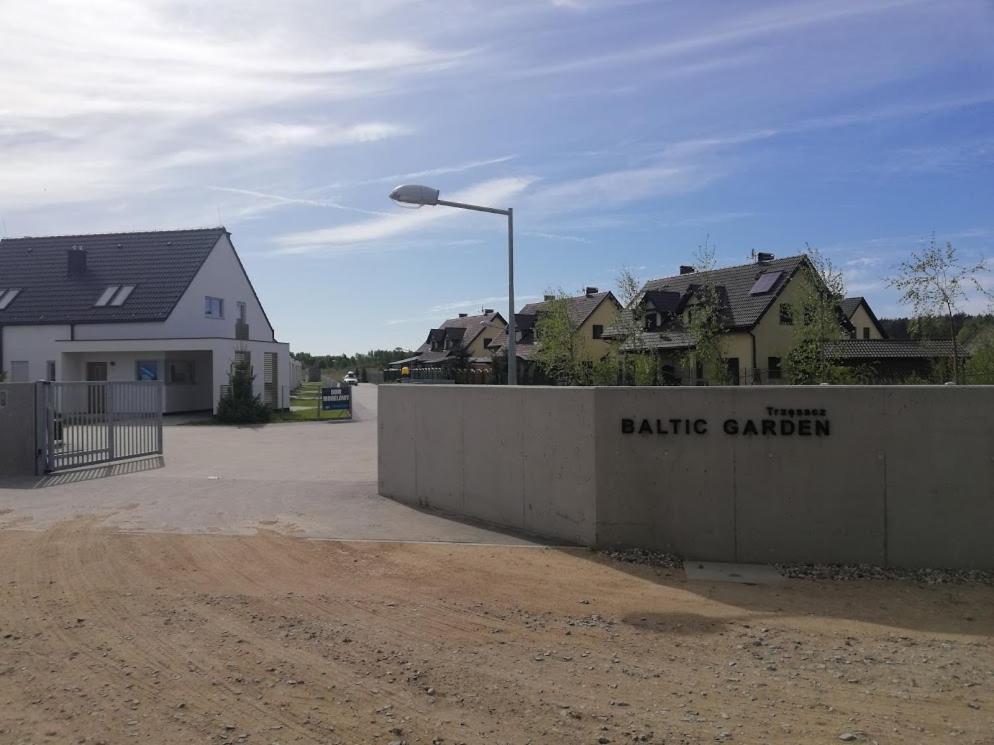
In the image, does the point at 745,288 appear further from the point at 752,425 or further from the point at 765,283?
the point at 752,425

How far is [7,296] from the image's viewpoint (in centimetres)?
3819

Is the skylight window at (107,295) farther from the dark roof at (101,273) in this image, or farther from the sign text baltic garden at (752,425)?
the sign text baltic garden at (752,425)

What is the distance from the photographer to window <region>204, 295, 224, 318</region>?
39.3 meters

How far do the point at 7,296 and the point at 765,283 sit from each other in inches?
1389

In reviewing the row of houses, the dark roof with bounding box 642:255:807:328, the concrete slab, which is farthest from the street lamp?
the dark roof with bounding box 642:255:807:328

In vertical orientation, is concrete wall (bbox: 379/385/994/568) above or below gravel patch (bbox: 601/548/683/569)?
above

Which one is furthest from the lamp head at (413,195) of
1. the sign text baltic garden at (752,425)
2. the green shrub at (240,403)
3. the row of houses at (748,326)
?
the green shrub at (240,403)

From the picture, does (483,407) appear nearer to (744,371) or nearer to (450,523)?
(450,523)

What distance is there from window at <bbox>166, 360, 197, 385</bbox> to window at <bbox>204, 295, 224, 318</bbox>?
3.28m

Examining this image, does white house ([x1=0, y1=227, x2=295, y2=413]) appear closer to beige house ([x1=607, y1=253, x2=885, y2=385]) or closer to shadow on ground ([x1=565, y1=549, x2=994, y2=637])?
beige house ([x1=607, y1=253, x2=885, y2=385])

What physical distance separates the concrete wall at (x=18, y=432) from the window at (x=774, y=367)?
101 feet

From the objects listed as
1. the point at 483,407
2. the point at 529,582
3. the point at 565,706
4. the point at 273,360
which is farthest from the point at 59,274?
the point at 565,706

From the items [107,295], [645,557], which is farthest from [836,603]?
[107,295]

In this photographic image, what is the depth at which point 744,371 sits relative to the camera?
37.5m
